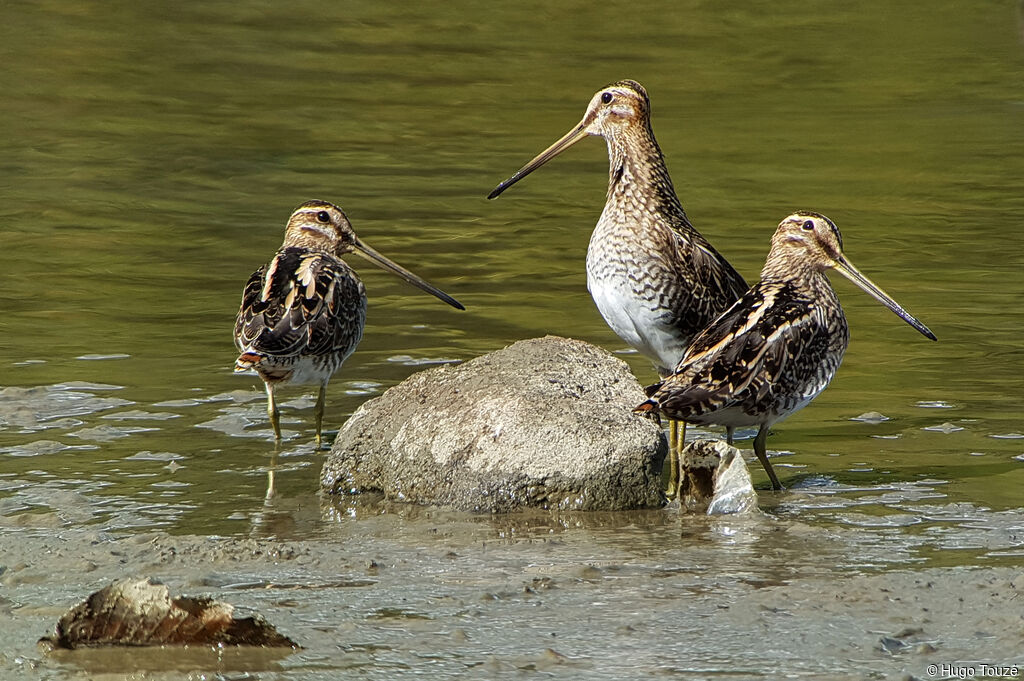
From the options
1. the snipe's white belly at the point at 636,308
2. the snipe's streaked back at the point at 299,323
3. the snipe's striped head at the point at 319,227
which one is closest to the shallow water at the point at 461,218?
the snipe's streaked back at the point at 299,323

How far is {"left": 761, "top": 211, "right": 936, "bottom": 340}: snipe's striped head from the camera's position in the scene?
334 inches

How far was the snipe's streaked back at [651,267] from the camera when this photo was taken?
845 cm

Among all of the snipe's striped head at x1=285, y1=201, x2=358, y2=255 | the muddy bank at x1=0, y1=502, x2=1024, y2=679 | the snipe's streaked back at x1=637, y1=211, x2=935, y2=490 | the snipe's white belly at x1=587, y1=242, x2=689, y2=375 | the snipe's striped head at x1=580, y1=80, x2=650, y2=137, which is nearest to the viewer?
the muddy bank at x1=0, y1=502, x2=1024, y2=679

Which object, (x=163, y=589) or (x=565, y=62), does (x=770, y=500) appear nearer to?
(x=163, y=589)

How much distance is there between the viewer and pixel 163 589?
5.45m

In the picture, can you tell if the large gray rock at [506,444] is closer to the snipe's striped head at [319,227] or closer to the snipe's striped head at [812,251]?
the snipe's striped head at [812,251]

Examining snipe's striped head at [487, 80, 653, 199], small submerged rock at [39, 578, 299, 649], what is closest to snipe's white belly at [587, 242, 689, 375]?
snipe's striped head at [487, 80, 653, 199]

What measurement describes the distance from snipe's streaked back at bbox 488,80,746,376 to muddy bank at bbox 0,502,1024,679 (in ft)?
4.60

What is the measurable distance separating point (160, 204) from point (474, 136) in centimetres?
398

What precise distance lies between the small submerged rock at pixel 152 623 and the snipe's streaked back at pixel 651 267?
11.5 ft

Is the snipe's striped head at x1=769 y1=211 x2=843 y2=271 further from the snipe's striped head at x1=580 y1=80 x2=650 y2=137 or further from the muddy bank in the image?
the muddy bank

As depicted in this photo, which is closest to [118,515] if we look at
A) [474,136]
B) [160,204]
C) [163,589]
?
[163,589]

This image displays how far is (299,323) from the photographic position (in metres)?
8.61

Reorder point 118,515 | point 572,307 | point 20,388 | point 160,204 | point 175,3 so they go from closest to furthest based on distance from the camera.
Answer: point 118,515 < point 20,388 < point 572,307 < point 160,204 < point 175,3
